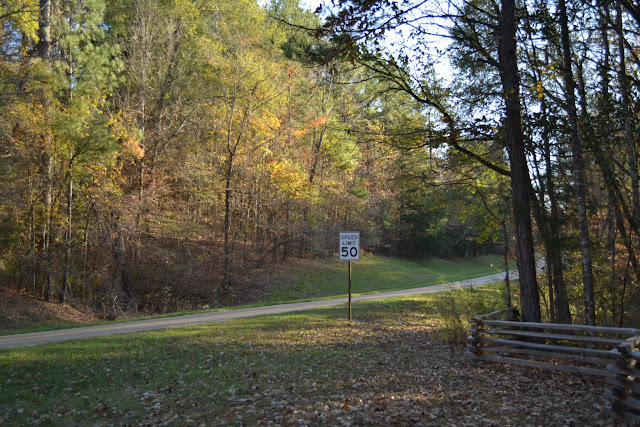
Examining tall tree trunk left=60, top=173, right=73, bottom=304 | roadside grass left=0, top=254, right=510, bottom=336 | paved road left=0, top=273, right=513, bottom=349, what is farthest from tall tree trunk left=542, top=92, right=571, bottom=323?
tall tree trunk left=60, top=173, right=73, bottom=304

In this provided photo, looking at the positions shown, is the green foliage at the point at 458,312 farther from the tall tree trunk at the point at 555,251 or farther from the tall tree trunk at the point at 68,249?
the tall tree trunk at the point at 68,249

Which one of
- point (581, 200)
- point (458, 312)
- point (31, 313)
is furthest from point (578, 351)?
point (31, 313)

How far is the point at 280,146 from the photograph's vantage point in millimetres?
28672

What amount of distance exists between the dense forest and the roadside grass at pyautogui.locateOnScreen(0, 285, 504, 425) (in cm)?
359

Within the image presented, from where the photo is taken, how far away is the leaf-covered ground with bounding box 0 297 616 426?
6.20 meters

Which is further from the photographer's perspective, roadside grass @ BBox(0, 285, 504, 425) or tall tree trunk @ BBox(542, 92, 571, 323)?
tall tree trunk @ BBox(542, 92, 571, 323)

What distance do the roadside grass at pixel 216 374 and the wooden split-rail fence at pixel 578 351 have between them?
1.35 m

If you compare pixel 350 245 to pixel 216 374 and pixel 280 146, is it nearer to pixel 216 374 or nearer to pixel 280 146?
pixel 216 374

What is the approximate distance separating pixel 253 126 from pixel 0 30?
39.5 ft

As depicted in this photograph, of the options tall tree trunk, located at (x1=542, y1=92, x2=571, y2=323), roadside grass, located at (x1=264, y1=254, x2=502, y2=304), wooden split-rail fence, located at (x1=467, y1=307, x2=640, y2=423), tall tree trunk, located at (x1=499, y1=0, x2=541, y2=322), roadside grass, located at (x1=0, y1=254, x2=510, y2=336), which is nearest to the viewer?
wooden split-rail fence, located at (x1=467, y1=307, x2=640, y2=423)

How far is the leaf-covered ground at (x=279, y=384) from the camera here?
6.20m

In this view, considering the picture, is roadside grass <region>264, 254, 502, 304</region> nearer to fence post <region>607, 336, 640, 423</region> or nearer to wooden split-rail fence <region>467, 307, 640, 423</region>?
wooden split-rail fence <region>467, 307, 640, 423</region>

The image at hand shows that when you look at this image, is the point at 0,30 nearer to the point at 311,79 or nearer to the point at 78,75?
the point at 78,75

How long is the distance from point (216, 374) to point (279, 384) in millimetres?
1392
